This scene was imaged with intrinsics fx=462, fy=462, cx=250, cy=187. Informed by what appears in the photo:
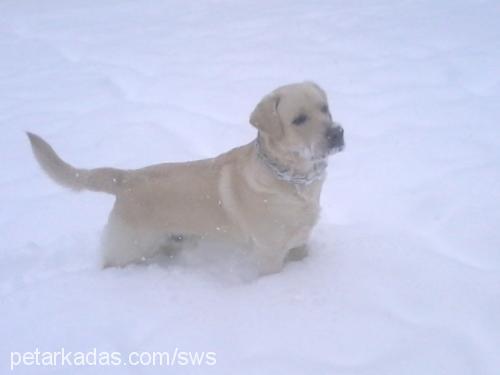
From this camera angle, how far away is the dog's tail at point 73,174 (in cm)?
311

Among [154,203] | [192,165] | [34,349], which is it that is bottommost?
[34,349]

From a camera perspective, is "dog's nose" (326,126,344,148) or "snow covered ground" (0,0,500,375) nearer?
"snow covered ground" (0,0,500,375)

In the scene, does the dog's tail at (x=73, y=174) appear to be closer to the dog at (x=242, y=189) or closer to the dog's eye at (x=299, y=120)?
the dog at (x=242, y=189)

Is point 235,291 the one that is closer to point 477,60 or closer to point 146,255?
point 146,255

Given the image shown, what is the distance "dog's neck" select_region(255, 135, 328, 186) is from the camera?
2.88 meters

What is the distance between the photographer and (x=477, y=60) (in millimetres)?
6066

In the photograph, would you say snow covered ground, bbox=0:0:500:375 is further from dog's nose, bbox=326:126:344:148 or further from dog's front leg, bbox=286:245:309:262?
dog's nose, bbox=326:126:344:148

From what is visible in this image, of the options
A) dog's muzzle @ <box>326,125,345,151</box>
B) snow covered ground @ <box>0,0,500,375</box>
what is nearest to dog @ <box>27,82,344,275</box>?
dog's muzzle @ <box>326,125,345,151</box>

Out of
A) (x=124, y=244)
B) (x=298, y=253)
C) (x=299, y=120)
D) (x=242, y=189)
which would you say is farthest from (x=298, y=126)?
(x=124, y=244)

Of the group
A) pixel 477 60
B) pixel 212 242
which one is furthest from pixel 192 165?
pixel 477 60

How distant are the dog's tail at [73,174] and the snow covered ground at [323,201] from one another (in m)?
0.62

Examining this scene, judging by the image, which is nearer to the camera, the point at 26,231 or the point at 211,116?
the point at 26,231

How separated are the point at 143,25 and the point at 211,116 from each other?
563 centimetres

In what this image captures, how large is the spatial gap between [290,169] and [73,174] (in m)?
1.52
